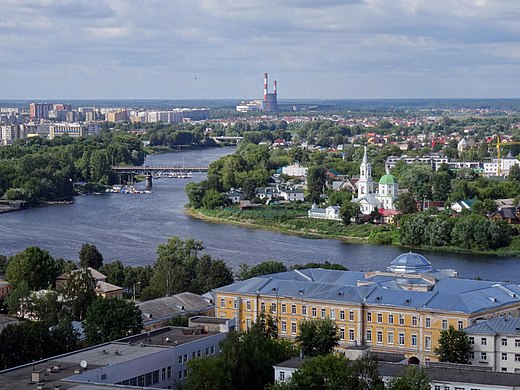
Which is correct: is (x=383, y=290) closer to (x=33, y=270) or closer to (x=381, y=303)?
(x=381, y=303)

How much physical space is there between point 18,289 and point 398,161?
2221cm

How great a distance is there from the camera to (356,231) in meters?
22.2

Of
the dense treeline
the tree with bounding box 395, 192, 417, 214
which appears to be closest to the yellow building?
the tree with bounding box 395, 192, 417, 214

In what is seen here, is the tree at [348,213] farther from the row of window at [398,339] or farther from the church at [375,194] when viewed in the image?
the row of window at [398,339]

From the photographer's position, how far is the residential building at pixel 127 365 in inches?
324

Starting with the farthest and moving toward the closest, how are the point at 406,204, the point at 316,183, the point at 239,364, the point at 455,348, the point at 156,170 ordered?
the point at 156,170 → the point at 316,183 → the point at 406,204 → the point at 455,348 → the point at 239,364

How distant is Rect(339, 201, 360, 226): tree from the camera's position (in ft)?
75.4

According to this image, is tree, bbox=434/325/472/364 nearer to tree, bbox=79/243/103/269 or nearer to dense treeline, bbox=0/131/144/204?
tree, bbox=79/243/103/269

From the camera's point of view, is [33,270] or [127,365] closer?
[127,365]

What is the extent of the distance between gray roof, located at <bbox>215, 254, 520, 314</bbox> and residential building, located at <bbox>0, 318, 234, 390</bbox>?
174 cm

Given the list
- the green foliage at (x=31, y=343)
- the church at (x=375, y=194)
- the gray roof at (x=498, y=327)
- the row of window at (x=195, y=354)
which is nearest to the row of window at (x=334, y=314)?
the gray roof at (x=498, y=327)

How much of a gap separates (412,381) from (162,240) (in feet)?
41.1

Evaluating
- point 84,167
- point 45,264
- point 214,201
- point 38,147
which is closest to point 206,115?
point 38,147

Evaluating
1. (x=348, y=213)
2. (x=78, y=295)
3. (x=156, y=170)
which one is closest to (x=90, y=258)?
(x=78, y=295)
